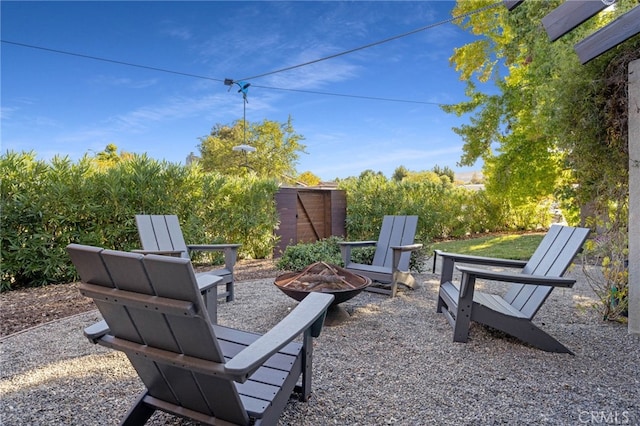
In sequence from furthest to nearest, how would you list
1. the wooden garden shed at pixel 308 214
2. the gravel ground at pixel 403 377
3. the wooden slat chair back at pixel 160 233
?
the wooden garden shed at pixel 308 214 < the wooden slat chair back at pixel 160 233 < the gravel ground at pixel 403 377

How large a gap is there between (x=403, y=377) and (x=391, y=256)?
2459 millimetres

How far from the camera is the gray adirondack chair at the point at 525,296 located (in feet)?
8.70

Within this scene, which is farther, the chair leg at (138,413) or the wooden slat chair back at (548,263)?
the wooden slat chair back at (548,263)

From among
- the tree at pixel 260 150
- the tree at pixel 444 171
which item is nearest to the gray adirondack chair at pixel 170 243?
the tree at pixel 260 150

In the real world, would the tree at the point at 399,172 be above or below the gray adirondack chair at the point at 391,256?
above

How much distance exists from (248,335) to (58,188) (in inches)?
162

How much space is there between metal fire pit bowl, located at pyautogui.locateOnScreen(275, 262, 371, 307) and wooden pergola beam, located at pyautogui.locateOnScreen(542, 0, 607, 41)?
2.59 metres

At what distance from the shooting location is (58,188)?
4.85 metres

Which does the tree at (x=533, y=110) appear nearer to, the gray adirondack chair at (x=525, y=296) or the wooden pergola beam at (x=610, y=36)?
the wooden pergola beam at (x=610, y=36)

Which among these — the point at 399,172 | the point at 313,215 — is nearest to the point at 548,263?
the point at 313,215

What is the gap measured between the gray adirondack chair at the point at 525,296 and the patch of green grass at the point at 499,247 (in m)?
4.46

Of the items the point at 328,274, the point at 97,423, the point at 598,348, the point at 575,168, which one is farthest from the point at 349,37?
the point at 97,423

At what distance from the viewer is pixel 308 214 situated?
869 centimetres

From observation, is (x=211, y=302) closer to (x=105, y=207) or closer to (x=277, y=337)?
(x=277, y=337)
